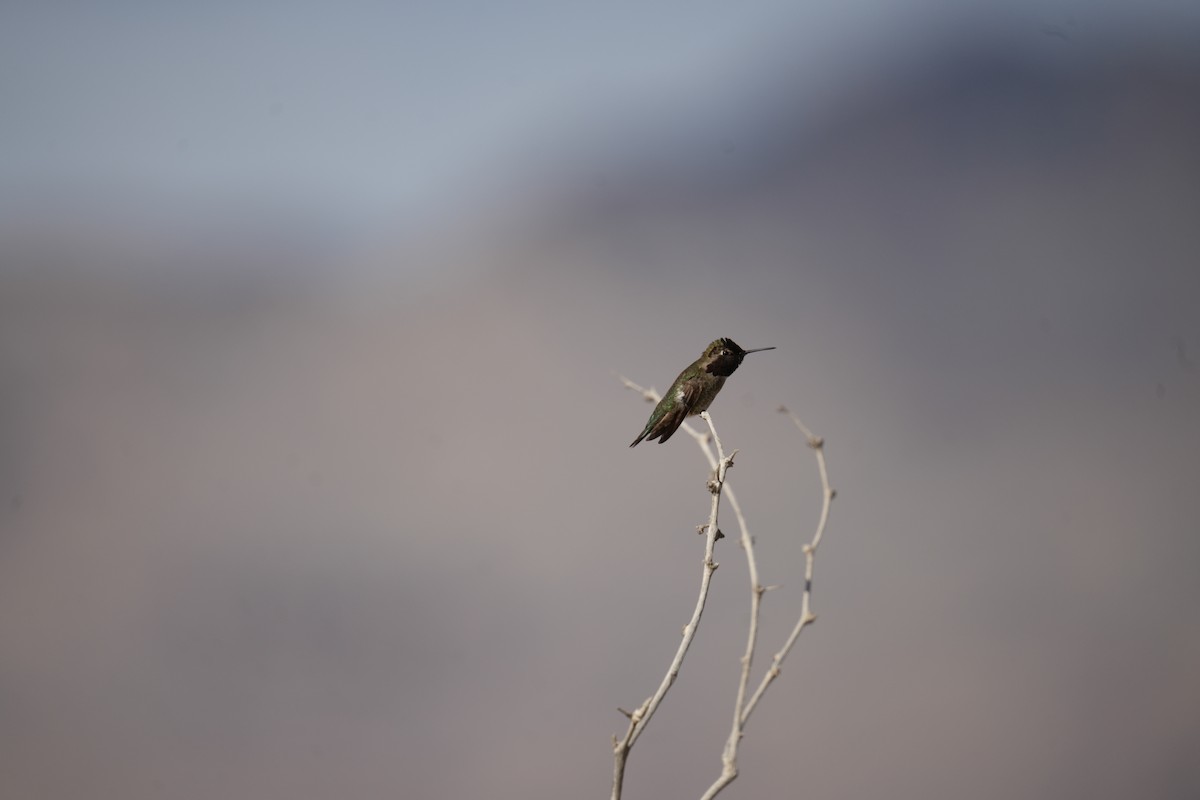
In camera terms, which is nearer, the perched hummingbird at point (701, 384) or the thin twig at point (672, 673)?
the thin twig at point (672, 673)

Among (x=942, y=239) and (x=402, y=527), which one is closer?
(x=402, y=527)

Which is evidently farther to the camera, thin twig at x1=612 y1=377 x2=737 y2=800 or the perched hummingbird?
the perched hummingbird

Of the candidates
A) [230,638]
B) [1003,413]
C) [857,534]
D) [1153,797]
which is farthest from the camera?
[1003,413]

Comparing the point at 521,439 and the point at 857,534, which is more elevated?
the point at 857,534

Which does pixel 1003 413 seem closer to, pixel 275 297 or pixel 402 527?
pixel 402 527

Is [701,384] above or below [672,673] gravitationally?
above

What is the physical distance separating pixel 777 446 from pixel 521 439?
67.3 feet

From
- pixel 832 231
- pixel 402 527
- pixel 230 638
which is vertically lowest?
pixel 230 638

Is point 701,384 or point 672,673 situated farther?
point 701,384

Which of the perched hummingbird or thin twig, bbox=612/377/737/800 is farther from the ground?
the perched hummingbird

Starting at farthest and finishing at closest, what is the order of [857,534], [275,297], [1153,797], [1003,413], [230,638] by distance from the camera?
1. [275,297]
2. [1003,413]
3. [857,534]
4. [230,638]
5. [1153,797]

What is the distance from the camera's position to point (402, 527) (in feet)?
256

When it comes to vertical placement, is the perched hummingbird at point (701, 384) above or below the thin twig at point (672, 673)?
above

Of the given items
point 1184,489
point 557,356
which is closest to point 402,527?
point 557,356
